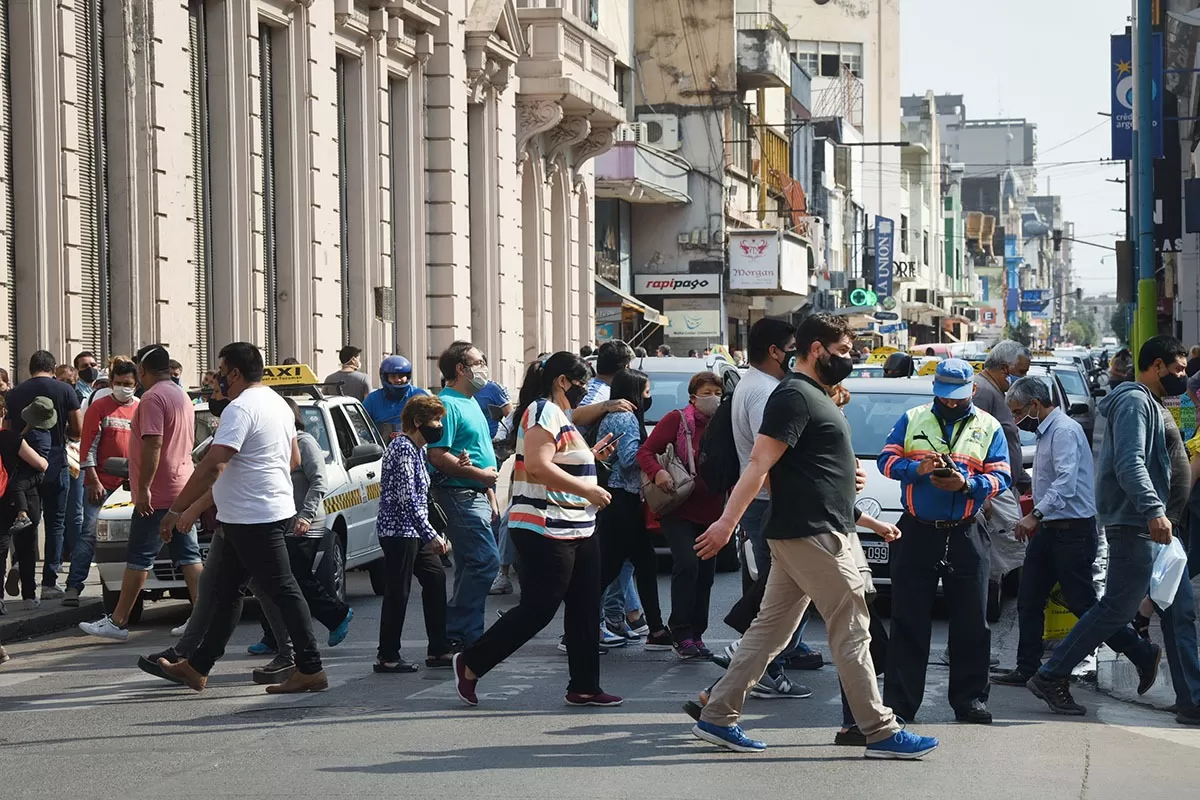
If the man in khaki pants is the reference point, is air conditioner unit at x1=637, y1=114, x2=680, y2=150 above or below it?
above

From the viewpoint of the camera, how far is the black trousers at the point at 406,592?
10328 mm

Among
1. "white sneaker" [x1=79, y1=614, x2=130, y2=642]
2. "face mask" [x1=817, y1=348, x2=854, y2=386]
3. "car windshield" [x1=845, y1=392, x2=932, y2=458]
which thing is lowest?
"white sneaker" [x1=79, y1=614, x2=130, y2=642]

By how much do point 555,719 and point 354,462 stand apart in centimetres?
486

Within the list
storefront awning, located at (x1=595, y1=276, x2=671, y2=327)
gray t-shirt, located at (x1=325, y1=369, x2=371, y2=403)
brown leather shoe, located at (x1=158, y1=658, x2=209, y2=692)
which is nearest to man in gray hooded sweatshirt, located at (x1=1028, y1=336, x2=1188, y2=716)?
brown leather shoe, located at (x1=158, y1=658, x2=209, y2=692)

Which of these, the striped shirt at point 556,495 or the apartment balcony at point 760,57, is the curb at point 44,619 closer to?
the striped shirt at point 556,495

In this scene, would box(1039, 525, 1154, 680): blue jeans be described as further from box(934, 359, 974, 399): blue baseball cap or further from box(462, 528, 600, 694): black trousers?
box(462, 528, 600, 694): black trousers

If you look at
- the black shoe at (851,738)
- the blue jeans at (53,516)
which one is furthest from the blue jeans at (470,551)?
the blue jeans at (53,516)

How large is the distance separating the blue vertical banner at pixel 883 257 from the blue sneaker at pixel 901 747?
76.6 m

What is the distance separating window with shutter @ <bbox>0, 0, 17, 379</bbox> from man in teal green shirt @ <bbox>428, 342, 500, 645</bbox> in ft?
25.0

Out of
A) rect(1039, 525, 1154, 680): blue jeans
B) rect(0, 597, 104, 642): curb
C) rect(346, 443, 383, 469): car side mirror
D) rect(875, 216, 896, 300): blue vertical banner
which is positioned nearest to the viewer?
rect(1039, 525, 1154, 680): blue jeans

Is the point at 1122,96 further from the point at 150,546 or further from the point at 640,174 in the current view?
the point at 150,546

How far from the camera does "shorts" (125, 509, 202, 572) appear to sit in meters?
11.6

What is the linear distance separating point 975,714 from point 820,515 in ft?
5.42

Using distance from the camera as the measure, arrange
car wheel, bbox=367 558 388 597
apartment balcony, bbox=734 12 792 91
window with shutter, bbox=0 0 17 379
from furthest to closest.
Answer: apartment balcony, bbox=734 12 792 91
window with shutter, bbox=0 0 17 379
car wheel, bbox=367 558 388 597
